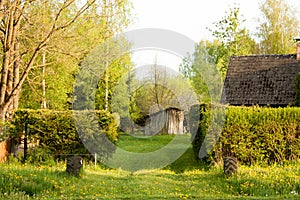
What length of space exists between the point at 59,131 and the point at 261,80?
1542cm

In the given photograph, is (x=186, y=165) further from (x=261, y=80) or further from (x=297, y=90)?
(x=261, y=80)

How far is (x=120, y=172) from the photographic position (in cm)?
1573

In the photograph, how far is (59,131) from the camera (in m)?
16.6

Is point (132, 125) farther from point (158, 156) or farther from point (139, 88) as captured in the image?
point (158, 156)

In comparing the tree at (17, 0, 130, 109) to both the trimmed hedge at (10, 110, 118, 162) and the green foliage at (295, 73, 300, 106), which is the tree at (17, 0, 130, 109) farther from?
the green foliage at (295, 73, 300, 106)

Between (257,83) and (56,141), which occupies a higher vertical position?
(257,83)

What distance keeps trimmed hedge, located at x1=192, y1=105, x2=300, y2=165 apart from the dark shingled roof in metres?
9.11

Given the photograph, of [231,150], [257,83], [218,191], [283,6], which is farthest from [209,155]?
[283,6]

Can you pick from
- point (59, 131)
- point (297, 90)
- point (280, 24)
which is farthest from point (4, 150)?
point (280, 24)

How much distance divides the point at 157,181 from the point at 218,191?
2094 millimetres

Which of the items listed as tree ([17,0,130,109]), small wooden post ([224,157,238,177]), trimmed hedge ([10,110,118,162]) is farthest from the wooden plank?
small wooden post ([224,157,238,177])

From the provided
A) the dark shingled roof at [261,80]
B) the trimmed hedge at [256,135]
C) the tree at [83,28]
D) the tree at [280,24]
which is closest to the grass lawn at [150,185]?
the trimmed hedge at [256,135]

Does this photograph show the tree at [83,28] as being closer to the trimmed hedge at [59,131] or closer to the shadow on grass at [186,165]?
the trimmed hedge at [59,131]

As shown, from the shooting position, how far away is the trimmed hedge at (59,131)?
16438 mm
